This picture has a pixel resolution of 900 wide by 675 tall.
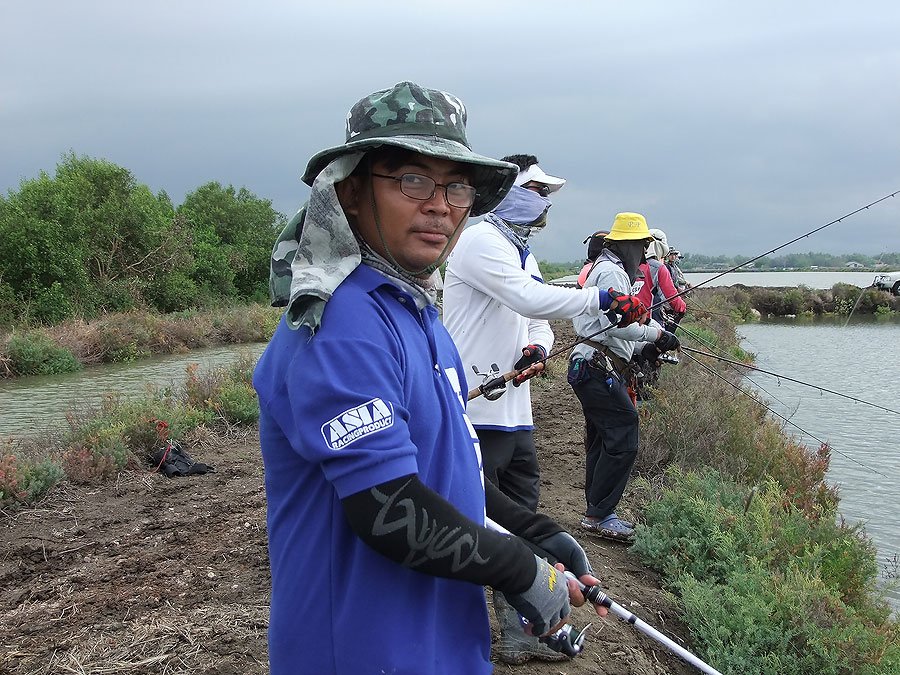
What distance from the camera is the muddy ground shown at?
356 centimetres

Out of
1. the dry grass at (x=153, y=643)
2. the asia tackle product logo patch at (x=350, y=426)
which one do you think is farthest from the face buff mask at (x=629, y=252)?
the asia tackle product logo patch at (x=350, y=426)

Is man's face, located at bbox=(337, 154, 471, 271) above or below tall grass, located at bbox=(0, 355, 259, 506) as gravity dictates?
above

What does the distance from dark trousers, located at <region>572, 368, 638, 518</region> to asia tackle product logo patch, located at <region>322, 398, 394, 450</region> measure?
3939 mm

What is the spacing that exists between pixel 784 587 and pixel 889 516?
5500mm

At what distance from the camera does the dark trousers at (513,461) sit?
3.74 metres

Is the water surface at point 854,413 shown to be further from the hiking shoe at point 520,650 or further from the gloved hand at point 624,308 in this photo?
the hiking shoe at point 520,650

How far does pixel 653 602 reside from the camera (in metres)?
4.68

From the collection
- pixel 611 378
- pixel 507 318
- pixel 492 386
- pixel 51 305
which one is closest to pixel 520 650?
pixel 492 386

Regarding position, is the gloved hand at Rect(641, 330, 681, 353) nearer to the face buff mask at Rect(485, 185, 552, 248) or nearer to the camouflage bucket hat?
the face buff mask at Rect(485, 185, 552, 248)

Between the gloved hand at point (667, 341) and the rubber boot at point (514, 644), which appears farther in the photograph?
the gloved hand at point (667, 341)

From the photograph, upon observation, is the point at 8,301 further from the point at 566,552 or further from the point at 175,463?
the point at 566,552

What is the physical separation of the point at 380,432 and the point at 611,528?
450cm

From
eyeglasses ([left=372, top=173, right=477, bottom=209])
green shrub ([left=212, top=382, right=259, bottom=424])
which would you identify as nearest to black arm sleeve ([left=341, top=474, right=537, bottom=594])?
eyeglasses ([left=372, top=173, right=477, bottom=209])

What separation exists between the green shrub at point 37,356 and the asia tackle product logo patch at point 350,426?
20160mm
